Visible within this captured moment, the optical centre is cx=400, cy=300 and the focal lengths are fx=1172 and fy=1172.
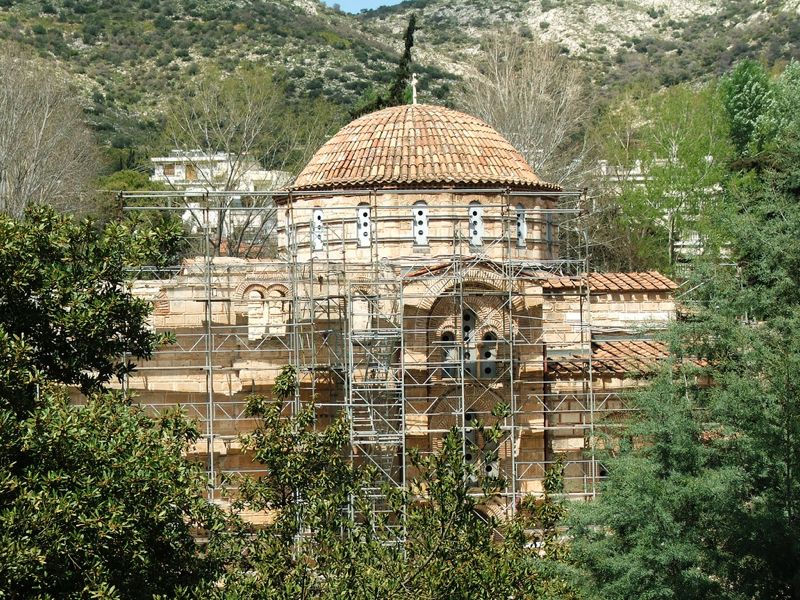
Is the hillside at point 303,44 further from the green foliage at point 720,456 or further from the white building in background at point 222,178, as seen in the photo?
the green foliage at point 720,456

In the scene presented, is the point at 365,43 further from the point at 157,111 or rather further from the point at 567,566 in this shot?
the point at 567,566

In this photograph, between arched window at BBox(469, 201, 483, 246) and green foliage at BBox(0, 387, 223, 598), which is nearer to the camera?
green foliage at BBox(0, 387, 223, 598)

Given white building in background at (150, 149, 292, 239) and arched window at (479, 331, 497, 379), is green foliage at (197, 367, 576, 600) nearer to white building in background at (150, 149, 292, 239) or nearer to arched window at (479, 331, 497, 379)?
arched window at (479, 331, 497, 379)

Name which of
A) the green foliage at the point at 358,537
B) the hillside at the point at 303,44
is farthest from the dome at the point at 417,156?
the hillside at the point at 303,44

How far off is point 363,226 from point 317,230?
3.25ft

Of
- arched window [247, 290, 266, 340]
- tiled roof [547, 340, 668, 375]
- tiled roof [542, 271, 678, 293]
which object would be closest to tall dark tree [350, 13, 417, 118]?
tiled roof [542, 271, 678, 293]

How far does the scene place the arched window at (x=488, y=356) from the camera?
18.3 meters

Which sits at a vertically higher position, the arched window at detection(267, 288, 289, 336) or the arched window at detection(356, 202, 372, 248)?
the arched window at detection(356, 202, 372, 248)

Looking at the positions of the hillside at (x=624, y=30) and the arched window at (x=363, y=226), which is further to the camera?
the hillside at (x=624, y=30)

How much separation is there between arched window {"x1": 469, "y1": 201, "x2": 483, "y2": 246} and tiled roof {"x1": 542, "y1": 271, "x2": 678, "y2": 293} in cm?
148

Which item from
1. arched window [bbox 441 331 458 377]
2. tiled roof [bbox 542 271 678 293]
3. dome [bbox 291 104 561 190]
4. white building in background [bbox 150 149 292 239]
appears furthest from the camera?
white building in background [bbox 150 149 292 239]

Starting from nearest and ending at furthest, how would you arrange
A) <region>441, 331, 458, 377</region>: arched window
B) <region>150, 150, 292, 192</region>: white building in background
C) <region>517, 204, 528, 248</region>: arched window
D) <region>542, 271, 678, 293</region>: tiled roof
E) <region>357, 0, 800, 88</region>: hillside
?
1. <region>441, 331, 458, 377</region>: arched window
2. <region>542, 271, 678, 293</region>: tiled roof
3. <region>517, 204, 528, 248</region>: arched window
4. <region>150, 150, 292, 192</region>: white building in background
5. <region>357, 0, 800, 88</region>: hillside

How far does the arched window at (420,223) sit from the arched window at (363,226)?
0.79m

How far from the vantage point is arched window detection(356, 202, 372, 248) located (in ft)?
67.3
